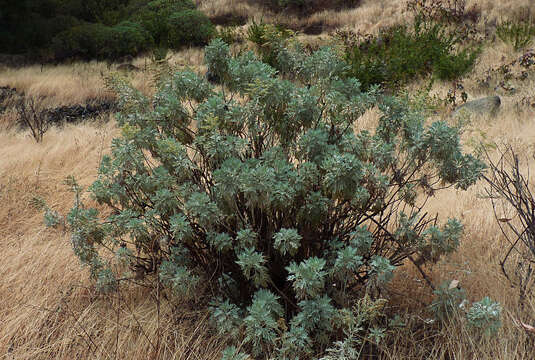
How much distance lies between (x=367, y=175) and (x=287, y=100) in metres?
0.53

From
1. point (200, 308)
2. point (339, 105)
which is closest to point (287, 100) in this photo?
point (339, 105)

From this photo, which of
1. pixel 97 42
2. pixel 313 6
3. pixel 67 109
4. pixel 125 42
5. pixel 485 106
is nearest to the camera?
pixel 485 106

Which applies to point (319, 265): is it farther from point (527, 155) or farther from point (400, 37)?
point (400, 37)

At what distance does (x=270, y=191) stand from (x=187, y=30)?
13792 mm

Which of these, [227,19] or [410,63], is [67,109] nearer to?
[410,63]

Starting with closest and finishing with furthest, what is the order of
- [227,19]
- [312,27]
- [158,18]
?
[158,18] → [312,27] → [227,19]

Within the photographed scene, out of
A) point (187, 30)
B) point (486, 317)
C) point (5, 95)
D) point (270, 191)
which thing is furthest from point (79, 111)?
point (486, 317)

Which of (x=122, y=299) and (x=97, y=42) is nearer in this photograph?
(x=122, y=299)

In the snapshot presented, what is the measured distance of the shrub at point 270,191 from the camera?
1.97 metres

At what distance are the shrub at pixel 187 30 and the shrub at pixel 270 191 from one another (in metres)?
12.7

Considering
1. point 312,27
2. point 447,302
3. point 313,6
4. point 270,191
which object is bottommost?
point 312,27

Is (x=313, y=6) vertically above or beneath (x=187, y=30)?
beneath

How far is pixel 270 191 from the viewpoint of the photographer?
191cm

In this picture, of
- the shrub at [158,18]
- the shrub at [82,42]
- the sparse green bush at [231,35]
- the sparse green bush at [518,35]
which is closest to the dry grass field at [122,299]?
the sparse green bush at [518,35]
